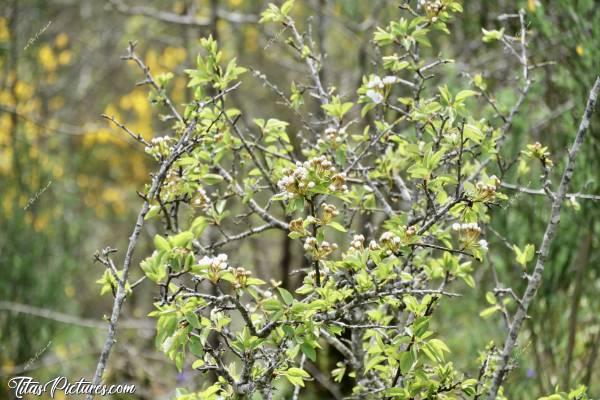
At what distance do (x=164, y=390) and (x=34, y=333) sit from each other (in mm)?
1375

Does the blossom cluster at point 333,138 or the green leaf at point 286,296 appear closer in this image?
the green leaf at point 286,296

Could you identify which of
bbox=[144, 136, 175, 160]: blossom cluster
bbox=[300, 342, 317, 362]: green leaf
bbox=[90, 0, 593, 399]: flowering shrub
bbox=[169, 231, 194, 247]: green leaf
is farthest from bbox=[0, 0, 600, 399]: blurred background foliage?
bbox=[169, 231, 194, 247]: green leaf

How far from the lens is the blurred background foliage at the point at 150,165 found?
3.44 meters

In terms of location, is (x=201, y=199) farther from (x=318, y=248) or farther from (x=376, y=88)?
(x=376, y=88)

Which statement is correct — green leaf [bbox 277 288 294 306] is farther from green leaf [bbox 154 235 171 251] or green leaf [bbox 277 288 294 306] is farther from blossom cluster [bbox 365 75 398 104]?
blossom cluster [bbox 365 75 398 104]

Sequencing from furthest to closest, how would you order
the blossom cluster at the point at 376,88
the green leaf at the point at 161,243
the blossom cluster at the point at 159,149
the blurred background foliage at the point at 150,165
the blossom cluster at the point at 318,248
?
the blurred background foliage at the point at 150,165 → the blossom cluster at the point at 376,88 → the blossom cluster at the point at 159,149 → the blossom cluster at the point at 318,248 → the green leaf at the point at 161,243

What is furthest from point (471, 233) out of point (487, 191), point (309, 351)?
point (309, 351)

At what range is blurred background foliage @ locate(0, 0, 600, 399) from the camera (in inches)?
135

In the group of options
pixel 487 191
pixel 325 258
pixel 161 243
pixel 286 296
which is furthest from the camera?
pixel 325 258

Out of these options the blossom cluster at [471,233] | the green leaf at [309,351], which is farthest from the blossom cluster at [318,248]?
the blossom cluster at [471,233]

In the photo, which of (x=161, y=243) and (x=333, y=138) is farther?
(x=333, y=138)

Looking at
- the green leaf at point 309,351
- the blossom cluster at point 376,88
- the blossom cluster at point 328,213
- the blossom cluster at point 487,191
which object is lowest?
the green leaf at point 309,351

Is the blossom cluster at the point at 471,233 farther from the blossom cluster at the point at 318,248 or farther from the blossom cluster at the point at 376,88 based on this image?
the blossom cluster at the point at 376,88

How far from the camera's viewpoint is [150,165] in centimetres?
871
